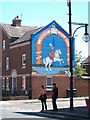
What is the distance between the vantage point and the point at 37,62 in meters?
43.9

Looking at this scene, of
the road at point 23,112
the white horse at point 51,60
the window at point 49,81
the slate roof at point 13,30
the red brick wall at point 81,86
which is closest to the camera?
the road at point 23,112

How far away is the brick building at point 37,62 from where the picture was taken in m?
43.8

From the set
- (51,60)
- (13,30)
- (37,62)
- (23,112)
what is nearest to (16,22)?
(13,30)

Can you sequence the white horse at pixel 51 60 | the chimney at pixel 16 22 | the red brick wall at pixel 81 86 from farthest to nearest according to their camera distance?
1. the chimney at pixel 16 22
2. the red brick wall at pixel 81 86
3. the white horse at pixel 51 60

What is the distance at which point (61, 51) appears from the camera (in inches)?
1801

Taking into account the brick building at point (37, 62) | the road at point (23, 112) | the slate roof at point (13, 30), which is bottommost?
the road at point (23, 112)

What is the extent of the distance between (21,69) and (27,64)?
2084 millimetres

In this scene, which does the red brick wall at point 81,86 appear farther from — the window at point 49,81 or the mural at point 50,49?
the window at point 49,81

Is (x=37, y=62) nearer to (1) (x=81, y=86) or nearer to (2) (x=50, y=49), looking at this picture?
(2) (x=50, y=49)

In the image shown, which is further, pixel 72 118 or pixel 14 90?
pixel 14 90

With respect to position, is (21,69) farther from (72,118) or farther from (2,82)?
(72,118)

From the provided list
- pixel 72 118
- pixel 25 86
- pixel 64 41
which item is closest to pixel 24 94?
pixel 25 86

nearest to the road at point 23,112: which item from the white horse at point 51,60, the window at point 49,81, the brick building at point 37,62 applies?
the brick building at point 37,62

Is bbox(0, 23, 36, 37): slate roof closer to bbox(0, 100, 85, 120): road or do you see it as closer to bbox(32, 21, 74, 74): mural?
bbox(32, 21, 74, 74): mural
